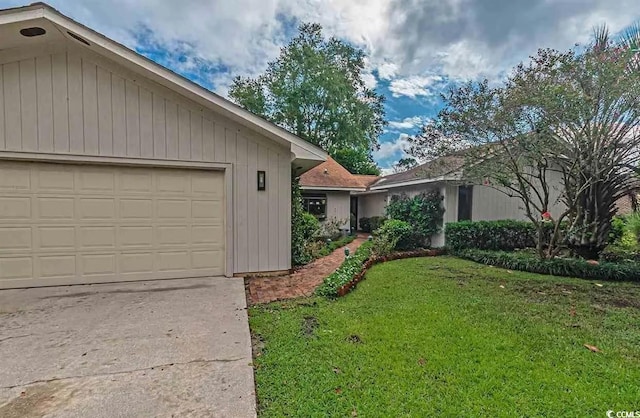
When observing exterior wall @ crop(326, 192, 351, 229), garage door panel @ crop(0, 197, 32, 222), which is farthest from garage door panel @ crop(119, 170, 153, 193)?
exterior wall @ crop(326, 192, 351, 229)

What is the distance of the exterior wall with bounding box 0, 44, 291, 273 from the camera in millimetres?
5371

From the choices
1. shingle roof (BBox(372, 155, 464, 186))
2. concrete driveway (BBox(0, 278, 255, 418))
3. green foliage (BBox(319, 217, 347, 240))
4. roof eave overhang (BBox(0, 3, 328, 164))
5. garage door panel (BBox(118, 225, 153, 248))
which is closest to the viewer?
concrete driveway (BBox(0, 278, 255, 418))

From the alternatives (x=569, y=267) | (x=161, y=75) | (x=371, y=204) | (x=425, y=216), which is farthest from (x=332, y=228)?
Result: (x=161, y=75)

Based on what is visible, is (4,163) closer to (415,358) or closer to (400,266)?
(415,358)

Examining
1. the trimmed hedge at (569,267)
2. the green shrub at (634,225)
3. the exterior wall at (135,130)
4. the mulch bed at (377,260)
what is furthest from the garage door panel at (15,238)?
the green shrub at (634,225)

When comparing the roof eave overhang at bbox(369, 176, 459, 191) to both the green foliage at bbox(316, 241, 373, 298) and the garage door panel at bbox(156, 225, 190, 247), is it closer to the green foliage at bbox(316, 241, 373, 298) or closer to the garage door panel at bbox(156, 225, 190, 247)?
the green foliage at bbox(316, 241, 373, 298)

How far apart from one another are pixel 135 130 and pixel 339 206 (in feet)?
35.0

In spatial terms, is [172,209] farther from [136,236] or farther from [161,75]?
[161,75]

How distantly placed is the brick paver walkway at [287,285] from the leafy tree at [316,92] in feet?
66.0

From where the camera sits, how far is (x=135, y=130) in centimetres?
585

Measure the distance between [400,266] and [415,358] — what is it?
5089mm

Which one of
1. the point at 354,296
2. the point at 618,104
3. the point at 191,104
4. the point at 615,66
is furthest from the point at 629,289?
the point at 191,104

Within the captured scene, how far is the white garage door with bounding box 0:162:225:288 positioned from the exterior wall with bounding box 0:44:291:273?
0.38 metres

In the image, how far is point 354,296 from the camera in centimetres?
531
